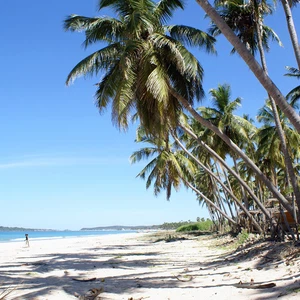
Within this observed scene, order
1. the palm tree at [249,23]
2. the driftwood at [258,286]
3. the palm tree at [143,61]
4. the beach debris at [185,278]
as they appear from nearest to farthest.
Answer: the driftwood at [258,286] → the beach debris at [185,278] → the palm tree at [143,61] → the palm tree at [249,23]

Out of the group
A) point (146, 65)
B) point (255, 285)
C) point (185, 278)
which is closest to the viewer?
point (255, 285)

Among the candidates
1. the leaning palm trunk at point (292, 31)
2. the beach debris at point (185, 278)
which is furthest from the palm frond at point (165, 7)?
the beach debris at point (185, 278)

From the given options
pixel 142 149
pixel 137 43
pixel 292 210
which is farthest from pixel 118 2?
pixel 142 149

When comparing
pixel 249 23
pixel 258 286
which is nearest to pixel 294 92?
pixel 249 23

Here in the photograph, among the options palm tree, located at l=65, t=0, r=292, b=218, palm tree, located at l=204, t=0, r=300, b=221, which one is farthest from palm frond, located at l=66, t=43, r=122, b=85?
palm tree, located at l=204, t=0, r=300, b=221

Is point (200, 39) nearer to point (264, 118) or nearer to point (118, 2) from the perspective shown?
point (118, 2)

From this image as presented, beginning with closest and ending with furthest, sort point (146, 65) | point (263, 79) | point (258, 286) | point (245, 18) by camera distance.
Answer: point (258, 286) < point (263, 79) < point (146, 65) < point (245, 18)

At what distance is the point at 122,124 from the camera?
36.9ft

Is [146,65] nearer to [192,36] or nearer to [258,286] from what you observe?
[192,36]

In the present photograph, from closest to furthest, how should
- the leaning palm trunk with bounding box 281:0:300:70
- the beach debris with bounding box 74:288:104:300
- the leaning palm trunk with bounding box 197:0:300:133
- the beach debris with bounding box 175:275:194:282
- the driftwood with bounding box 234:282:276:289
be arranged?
the driftwood with bounding box 234:282:276:289 → the beach debris with bounding box 74:288:104:300 → the leaning palm trunk with bounding box 197:0:300:133 → the beach debris with bounding box 175:275:194:282 → the leaning palm trunk with bounding box 281:0:300:70

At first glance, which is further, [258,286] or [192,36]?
[192,36]

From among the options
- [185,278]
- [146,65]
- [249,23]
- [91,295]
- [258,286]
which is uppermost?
[249,23]

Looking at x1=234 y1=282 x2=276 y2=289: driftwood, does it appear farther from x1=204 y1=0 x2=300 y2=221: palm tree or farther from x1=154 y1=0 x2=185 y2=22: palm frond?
x1=154 y1=0 x2=185 y2=22: palm frond

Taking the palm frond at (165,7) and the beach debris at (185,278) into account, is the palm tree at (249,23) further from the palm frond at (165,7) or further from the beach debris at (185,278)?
the beach debris at (185,278)
